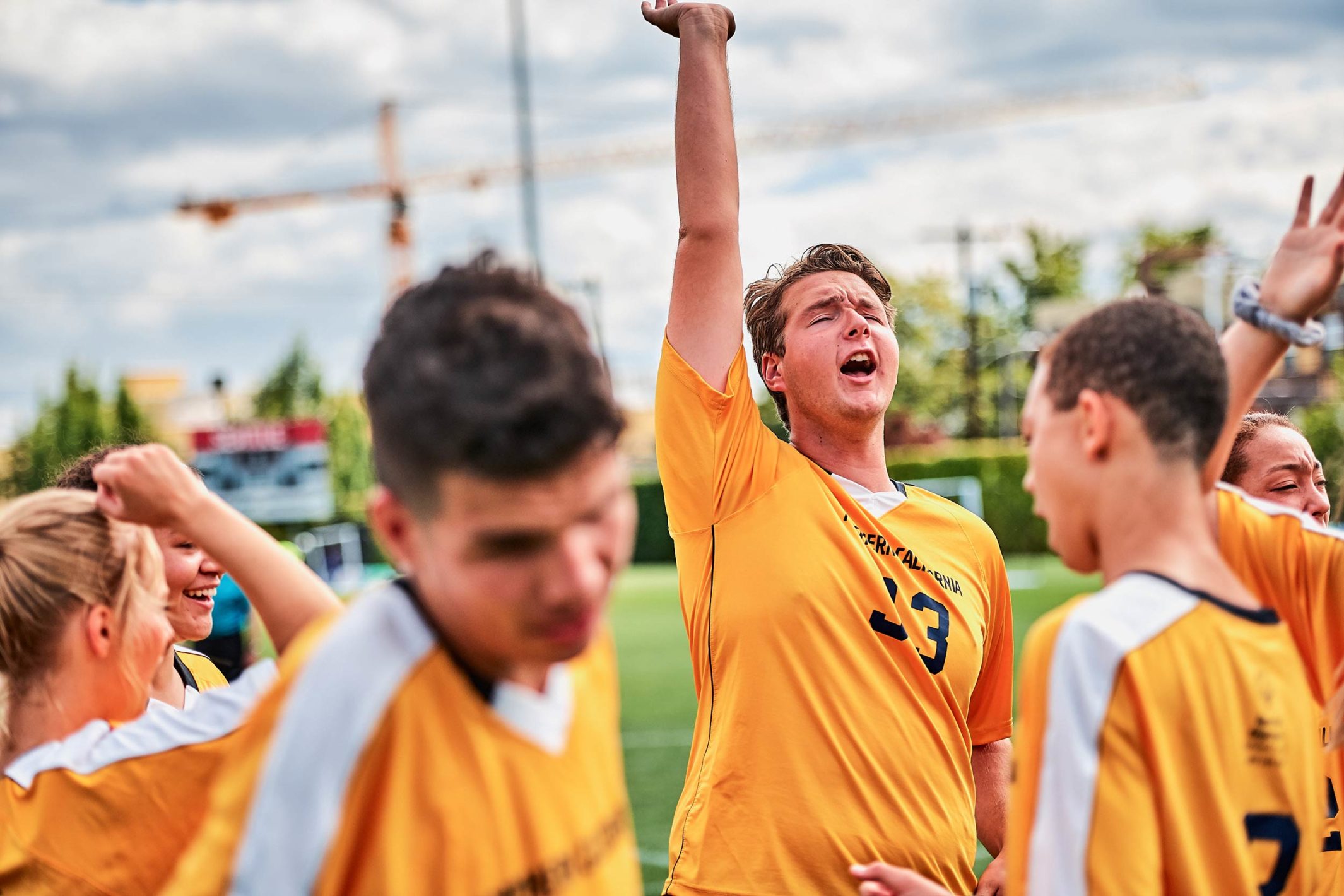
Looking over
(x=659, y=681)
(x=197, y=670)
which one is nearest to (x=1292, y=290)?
(x=197, y=670)

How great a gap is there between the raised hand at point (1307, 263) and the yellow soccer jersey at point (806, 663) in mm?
1165

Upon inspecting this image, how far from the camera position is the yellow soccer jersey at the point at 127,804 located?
6.75ft

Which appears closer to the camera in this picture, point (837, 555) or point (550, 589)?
point (550, 589)

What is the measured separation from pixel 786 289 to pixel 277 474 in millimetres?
43090

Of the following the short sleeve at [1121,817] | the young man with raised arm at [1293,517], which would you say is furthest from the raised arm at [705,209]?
the short sleeve at [1121,817]

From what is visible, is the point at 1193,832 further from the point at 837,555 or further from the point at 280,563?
the point at 280,563

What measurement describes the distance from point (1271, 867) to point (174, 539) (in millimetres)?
2425

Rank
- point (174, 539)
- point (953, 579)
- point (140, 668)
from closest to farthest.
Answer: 1. point (140, 668)
2. point (174, 539)
3. point (953, 579)

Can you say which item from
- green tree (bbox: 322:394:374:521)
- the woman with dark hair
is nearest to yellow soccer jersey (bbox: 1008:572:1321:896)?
the woman with dark hair

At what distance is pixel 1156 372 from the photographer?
193 cm

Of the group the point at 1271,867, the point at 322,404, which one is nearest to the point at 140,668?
the point at 1271,867

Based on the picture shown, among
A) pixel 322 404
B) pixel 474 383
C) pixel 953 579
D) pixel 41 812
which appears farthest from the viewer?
pixel 322 404

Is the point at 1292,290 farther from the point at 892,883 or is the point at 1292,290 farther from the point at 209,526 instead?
the point at 209,526

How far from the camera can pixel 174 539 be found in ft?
9.53
